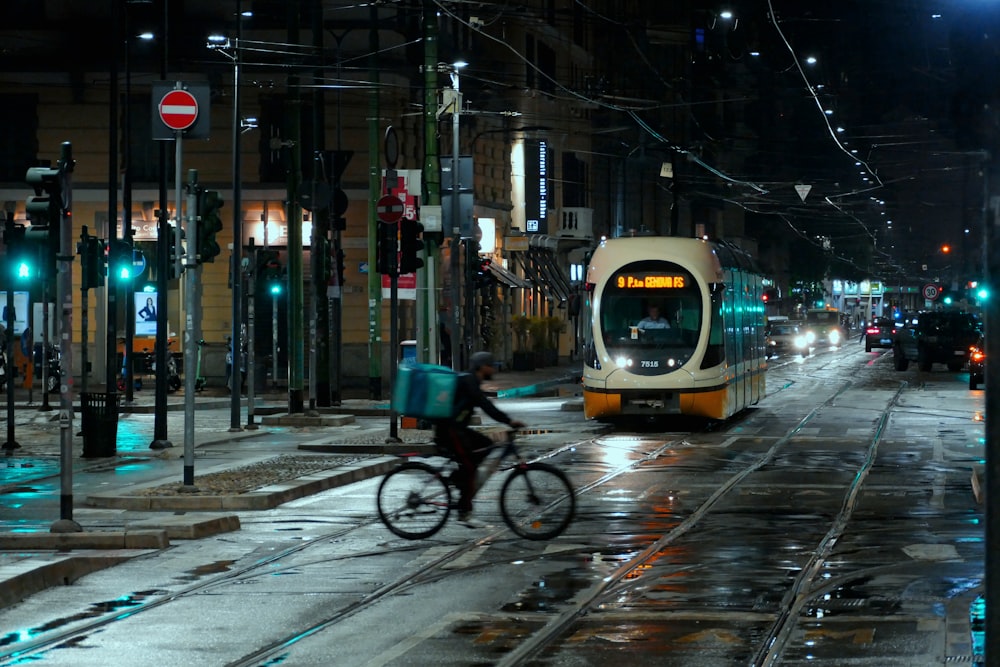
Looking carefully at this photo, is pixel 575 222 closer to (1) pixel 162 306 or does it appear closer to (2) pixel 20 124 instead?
(2) pixel 20 124

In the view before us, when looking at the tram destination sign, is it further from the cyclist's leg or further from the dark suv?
the dark suv

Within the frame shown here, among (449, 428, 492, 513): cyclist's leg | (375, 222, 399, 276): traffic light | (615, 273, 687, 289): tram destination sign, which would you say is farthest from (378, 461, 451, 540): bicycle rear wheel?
(615, 273, 687, 289): tram destination sign

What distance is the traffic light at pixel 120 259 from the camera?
30.4 meters

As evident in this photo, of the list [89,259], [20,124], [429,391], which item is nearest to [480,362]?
[429,391]

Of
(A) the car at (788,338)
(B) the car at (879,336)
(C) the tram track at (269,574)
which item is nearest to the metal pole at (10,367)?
(C) the tram track at (269,574)

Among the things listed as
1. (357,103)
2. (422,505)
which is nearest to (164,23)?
(422,505)

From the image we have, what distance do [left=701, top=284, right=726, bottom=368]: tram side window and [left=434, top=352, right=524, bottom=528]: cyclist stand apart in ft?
46.3

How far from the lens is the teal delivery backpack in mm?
15438

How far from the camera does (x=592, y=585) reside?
41.2 ft

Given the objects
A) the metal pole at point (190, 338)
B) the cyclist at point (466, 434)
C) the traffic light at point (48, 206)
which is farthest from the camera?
the metal pole at point (190, 338)

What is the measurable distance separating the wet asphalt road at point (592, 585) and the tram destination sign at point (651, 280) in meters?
8.04

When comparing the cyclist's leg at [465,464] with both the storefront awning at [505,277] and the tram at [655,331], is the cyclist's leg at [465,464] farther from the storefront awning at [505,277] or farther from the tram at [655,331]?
the storefront awning at [505,277]

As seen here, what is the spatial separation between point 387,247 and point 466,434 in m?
10.2

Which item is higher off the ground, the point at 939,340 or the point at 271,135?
the point at 271,135
